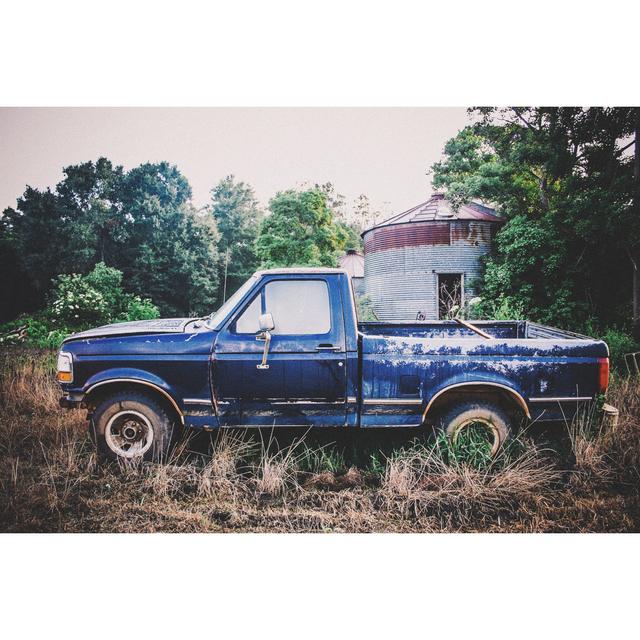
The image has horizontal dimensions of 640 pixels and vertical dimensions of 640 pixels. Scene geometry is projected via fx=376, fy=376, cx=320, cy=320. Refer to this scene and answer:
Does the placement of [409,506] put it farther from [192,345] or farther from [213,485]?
[192,345]

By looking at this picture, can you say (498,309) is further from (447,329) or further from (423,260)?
(447,329)

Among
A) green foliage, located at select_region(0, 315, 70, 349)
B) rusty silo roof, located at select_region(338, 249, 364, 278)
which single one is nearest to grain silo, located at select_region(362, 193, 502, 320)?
rusty silo roof, located at select_region(338, 249, 364, 278)

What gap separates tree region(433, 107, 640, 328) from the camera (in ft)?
22.5

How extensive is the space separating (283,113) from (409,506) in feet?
14.5

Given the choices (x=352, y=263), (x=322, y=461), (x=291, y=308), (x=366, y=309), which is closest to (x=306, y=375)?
(x=291, y=308)

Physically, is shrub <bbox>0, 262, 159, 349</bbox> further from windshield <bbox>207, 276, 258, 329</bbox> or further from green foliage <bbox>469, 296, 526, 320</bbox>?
green foliage <bbox>469, 296, 526, 320</bbox>

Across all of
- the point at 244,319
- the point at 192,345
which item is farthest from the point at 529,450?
the point at 192,345

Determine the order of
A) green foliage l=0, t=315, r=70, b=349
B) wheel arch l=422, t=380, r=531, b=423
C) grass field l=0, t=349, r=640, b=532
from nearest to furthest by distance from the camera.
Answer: grass field l=0, t=349, r=640, b=532, wheel arch l=422, t=380, r=531, b=423, green foliage l=0, t=315, r=70, b=349

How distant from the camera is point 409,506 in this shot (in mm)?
2971

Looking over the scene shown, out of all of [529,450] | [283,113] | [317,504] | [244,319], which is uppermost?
[283,113]

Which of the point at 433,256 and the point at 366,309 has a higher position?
the point at 433,256

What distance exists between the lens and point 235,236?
16125mm

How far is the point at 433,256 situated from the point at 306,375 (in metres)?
10.4

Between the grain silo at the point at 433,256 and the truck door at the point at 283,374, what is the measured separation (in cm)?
990
